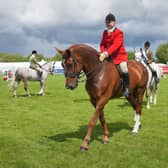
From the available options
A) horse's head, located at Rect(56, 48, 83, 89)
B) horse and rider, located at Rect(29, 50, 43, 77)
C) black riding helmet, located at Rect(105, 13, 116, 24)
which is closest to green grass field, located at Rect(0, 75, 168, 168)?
horse's head, located at Rect(56, 48, 83, 89)

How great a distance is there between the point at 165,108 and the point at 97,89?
8458mm

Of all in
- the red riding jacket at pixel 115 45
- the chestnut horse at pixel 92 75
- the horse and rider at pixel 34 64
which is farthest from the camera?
the horse and rider at pixel 34 64

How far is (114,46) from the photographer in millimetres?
9805

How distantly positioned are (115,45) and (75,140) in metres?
3.00

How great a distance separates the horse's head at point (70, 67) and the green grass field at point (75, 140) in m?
1.80

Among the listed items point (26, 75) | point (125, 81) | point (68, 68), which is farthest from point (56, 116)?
point (26, 75)

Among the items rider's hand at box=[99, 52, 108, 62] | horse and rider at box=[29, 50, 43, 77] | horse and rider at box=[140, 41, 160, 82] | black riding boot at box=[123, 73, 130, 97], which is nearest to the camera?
rider's hand at box=[99, 52, 108, 62]

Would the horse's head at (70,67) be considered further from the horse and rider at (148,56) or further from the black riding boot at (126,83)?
the horse and rider at (148,56)

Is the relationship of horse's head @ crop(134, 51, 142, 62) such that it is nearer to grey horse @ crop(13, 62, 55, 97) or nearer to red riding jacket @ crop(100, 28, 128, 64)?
red riding jacket @ crop(100, 28, 128, 64)

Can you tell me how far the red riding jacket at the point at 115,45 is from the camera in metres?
9.83

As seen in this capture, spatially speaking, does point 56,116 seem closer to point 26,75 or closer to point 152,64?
point 152,64

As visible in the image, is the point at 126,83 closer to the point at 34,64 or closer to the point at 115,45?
the point at 115,45

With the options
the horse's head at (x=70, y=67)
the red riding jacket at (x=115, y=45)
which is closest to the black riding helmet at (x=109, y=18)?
the red riding jacket at (x=115, y=45)

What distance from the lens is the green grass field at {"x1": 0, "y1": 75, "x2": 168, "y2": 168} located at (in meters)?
7.86
